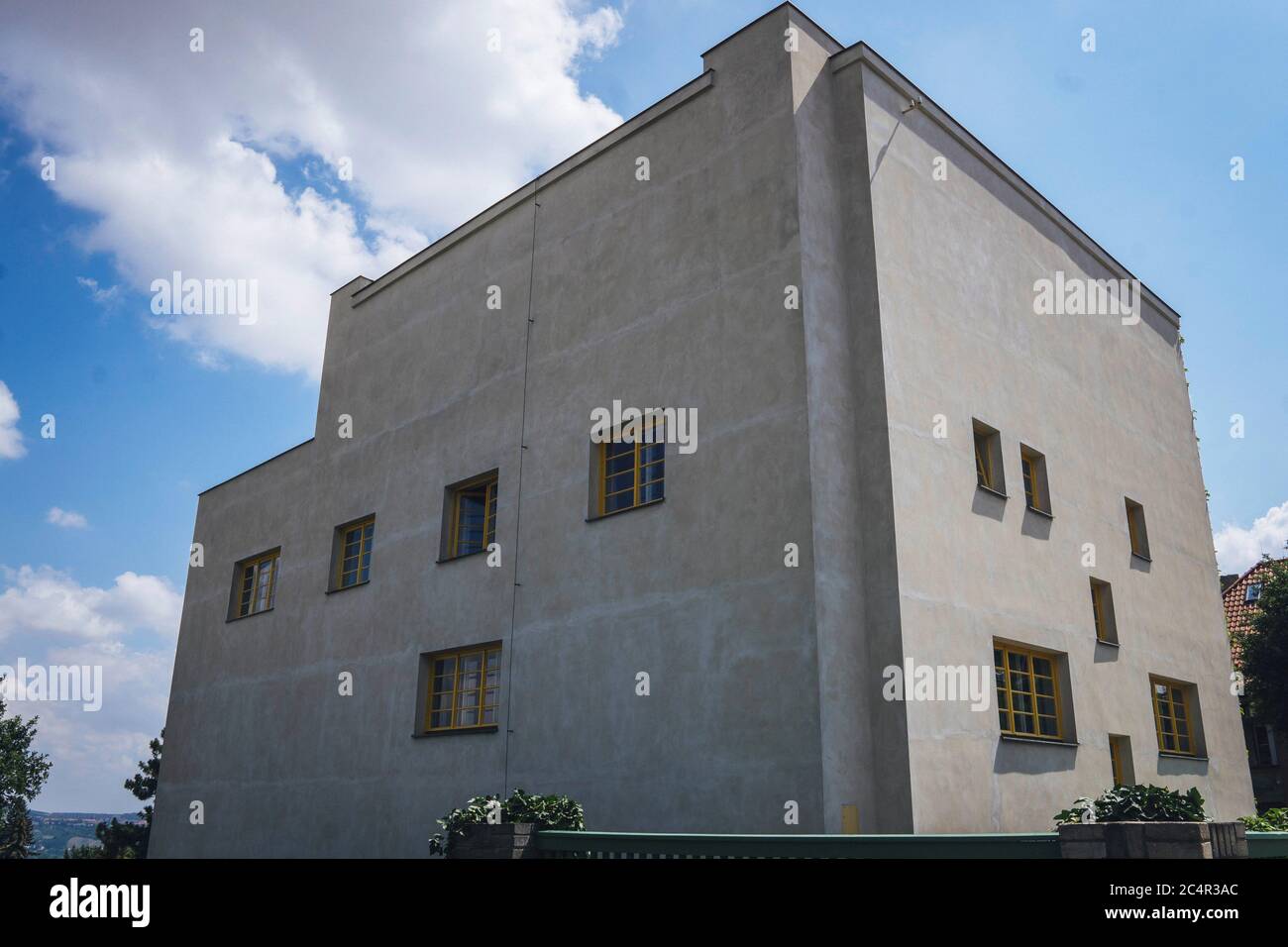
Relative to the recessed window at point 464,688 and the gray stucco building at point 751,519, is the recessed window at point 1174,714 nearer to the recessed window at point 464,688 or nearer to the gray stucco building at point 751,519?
the gray stucco building at point 751,519

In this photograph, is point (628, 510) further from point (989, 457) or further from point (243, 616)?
point (243, 616)

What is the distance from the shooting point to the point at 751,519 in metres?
12.5

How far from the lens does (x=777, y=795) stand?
11.2 metres

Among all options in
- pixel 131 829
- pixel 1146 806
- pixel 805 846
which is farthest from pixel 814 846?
pixel 131 829

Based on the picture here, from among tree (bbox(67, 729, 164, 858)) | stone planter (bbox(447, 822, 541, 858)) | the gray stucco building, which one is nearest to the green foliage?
stone planter (bbox(447, 822, 541, 858))

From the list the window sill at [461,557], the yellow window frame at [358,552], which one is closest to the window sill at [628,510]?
the window sill at [461,557]

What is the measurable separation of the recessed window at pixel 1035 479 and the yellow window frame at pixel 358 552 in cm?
1156

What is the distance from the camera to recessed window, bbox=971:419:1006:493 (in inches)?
577

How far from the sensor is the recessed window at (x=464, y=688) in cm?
1540

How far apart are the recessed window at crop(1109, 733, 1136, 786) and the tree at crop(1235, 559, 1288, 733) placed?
1820 centimetres

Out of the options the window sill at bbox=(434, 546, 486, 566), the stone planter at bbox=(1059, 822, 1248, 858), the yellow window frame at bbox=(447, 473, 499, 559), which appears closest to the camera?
the stone planter at bbox=(1059, 822, 1248, 858)

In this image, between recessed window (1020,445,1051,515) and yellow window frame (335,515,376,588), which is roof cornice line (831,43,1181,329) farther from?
yellow window frame (335,515,376,588)
